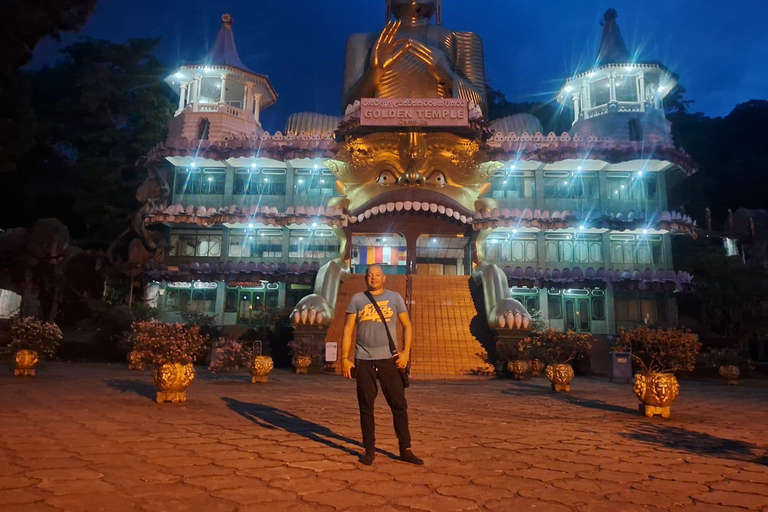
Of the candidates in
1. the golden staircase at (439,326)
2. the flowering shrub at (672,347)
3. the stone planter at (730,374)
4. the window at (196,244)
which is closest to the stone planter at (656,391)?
the flowering shrub at (672,347)

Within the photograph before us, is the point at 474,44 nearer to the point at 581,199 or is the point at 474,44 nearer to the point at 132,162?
the point at 581,199

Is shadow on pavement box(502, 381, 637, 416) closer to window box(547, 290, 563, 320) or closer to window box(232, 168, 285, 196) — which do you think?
window box(547, 290, 563, 320)

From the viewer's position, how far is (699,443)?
545 centimetres

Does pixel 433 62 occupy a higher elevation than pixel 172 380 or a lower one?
higher

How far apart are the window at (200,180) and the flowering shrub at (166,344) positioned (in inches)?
746

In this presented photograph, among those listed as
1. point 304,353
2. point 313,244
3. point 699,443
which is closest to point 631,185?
point 313,244

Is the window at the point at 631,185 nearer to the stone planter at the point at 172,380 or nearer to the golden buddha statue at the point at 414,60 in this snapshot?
the golden buddha statue at the point at 414,60

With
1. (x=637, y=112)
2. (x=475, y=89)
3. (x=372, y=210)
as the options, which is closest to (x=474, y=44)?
(x=475, y=89)

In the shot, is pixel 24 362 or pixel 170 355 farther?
pixel 24 362

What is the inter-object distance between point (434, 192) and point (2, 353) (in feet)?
49.1

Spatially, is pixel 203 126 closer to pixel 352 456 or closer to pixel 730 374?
pixel 730 374

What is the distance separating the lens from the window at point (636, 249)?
25.4 m

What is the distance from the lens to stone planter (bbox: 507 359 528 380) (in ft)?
43.4

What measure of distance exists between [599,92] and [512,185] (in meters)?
7.56
